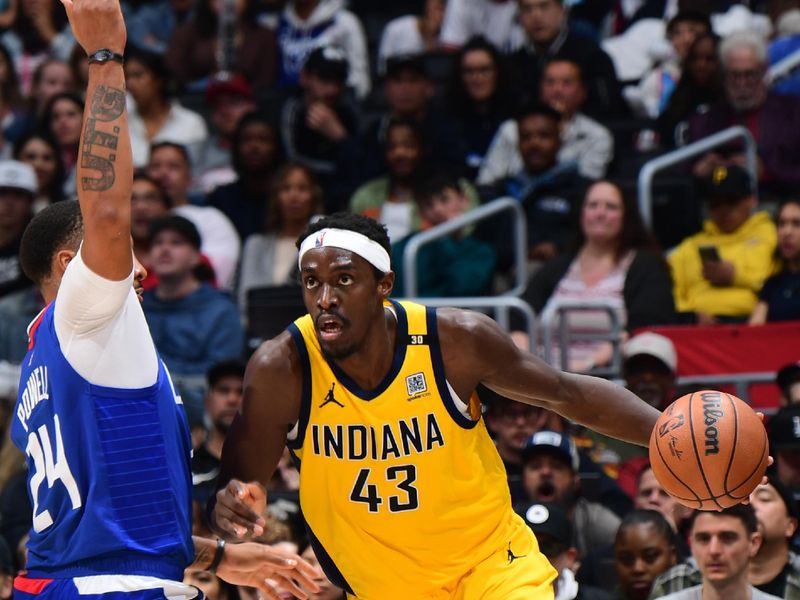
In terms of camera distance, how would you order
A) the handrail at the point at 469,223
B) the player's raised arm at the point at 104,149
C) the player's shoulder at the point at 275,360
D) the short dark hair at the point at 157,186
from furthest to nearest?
1. the short dark hair at the point at 157,186
2. the handrail at the point at 469,223
3. the player's shoulder at the point at 275,360
4. the player's raised arm at the point at 104,149

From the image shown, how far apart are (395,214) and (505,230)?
80 centimetres

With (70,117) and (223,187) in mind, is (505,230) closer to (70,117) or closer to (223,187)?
(223,187)

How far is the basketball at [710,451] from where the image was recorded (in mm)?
5434

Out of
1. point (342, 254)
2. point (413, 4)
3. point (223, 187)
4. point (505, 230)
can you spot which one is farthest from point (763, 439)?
point (413, 4)

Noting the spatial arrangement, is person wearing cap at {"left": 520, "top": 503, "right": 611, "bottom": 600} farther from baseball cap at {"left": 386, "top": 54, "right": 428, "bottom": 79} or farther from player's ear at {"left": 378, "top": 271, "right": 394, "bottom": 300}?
baseball cap at {"left": 386, "top": 54, "right": 428, "bottom": 79}

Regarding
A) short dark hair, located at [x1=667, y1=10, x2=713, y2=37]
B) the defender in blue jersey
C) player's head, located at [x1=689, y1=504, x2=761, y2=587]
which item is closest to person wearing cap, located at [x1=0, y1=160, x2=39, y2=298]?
short dark hair, located at [x1=667, y1=10, x2=713, y2=37]

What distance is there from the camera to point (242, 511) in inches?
202

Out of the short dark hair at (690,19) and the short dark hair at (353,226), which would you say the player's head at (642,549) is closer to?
the short dark hair at (353,226)

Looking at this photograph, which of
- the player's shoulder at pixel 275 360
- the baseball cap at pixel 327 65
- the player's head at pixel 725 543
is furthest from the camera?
the baseball cap at pixel 327 65

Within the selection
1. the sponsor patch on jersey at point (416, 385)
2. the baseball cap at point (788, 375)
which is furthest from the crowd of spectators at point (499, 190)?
the sponsor patch on jersey at point (416, 385)

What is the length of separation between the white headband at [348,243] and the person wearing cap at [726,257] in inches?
192

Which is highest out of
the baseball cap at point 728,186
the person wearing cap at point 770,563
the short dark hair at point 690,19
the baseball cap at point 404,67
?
the short dark hair at point 690,19

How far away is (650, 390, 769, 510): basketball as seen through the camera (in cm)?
543

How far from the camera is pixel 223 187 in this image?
39.8ft
